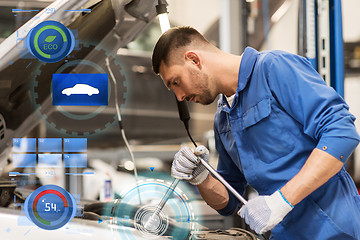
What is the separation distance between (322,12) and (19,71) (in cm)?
115

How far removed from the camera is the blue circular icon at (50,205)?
3.84 feet

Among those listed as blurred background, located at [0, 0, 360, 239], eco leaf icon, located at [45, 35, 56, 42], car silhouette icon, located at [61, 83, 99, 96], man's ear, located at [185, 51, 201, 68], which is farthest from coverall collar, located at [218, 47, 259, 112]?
eco leaf icon, located at [45, 35, 56, 42]

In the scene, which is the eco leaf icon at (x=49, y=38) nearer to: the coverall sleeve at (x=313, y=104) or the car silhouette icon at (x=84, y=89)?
the car silhouette icon at (x=84, y=89)

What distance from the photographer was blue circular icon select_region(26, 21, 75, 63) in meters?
1.16

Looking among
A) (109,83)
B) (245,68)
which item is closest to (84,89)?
(109,83)

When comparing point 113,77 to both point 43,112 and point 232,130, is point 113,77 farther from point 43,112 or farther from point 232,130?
point 232,130

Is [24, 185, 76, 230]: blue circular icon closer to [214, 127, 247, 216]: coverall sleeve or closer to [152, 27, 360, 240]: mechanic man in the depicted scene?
[152, 27, 360, 240]: mechanic man

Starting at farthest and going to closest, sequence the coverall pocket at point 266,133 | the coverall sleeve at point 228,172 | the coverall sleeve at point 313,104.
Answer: the coverall sleeve at point 228,172
the coverall pocket at point 266,133
the coverall sleeve at point 313,104

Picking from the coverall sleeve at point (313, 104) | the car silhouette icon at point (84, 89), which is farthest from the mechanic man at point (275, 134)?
the car silhouette icon at point (84, 89)

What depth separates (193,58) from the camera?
3.68 feet

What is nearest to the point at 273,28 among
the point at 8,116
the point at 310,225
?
the point at 310,225

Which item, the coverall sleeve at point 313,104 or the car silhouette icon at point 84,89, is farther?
the car silhouette icon at point 84,89

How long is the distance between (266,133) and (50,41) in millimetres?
736

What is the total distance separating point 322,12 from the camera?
1459 millimetres
